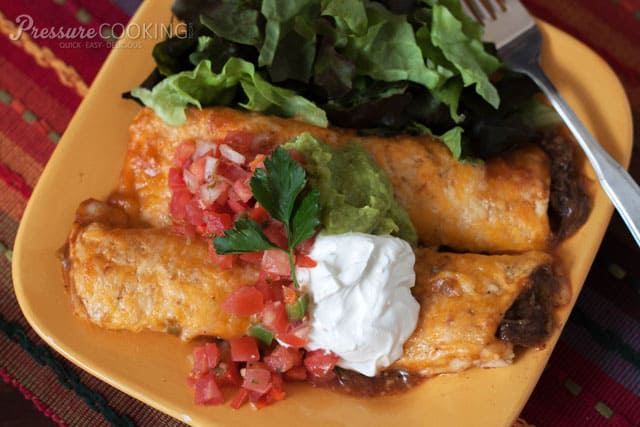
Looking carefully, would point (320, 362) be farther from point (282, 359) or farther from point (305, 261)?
point (305, 261)

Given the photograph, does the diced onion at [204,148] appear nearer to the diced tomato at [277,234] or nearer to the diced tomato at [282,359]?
the diced tomato at [277,234]

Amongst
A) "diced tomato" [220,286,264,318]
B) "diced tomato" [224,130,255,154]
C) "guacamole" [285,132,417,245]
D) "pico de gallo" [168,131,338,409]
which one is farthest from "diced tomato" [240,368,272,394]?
"diced tomato" [224,130,255,154]

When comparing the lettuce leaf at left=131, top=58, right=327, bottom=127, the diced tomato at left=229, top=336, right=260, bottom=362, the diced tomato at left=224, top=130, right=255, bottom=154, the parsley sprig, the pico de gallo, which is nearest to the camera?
the parsley sprig

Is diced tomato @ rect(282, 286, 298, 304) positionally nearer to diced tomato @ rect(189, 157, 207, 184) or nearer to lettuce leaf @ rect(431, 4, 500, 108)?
diced tomato @ rect(189, 157, 207, 184)

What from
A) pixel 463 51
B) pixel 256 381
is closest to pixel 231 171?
pixel 256 381

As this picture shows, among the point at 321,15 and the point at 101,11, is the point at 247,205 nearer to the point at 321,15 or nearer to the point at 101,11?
the point at 321,15

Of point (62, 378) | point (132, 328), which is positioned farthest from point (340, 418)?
point (62, 378)

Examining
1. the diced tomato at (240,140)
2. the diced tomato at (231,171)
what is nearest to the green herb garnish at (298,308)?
the diced tomato at (231,171)
